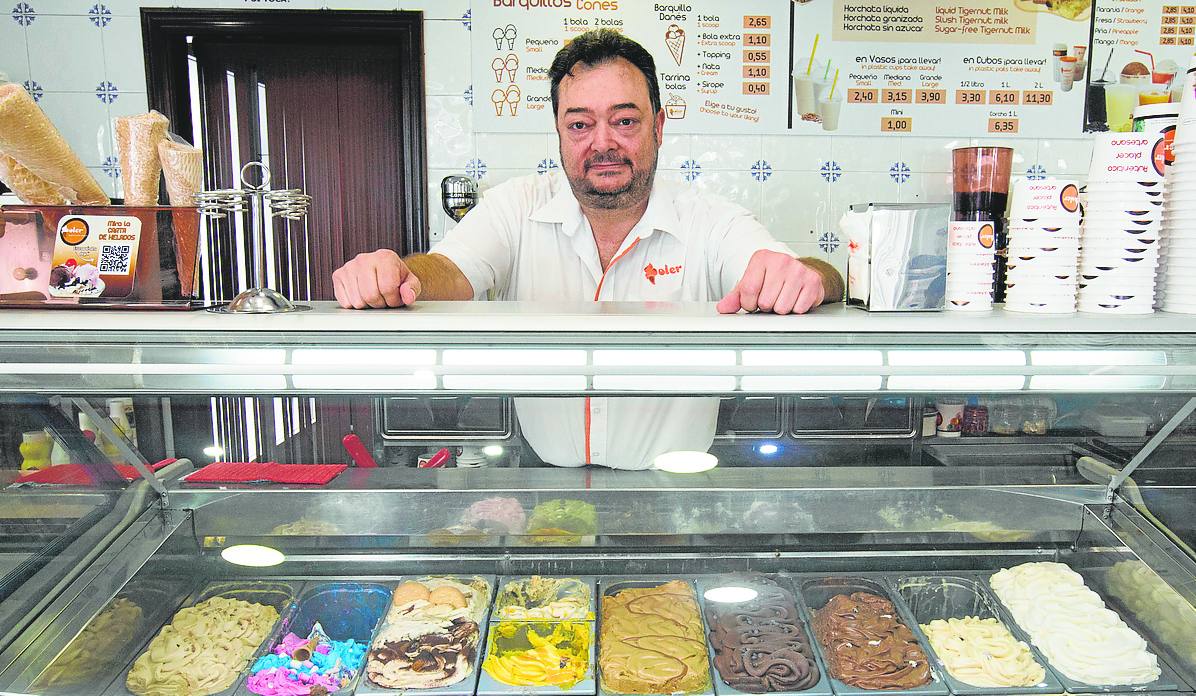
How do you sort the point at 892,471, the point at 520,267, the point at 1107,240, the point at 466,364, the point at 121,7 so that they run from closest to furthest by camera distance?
the point at 466,364 < the point at 1107,240 < the point at 892,471 < the point at 520,267 < the point at 121,7

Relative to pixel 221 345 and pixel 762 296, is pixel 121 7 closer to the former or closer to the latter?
pixel 221 345

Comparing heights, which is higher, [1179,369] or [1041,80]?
[1041,80]

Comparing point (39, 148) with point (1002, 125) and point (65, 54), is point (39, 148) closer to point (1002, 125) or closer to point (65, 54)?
point (65, 54)

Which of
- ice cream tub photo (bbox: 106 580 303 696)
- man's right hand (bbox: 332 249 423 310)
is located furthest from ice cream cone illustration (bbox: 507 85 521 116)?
ice cream tub photo (bbox: 106 580 303 696)

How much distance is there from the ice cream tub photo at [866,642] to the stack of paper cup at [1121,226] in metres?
0.70

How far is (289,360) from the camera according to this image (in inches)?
51.7

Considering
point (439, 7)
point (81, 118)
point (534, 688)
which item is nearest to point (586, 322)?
point (534, 688)

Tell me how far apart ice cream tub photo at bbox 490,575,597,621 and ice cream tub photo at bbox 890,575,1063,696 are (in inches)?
25.3

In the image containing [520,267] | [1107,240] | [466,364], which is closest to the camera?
[466,364]

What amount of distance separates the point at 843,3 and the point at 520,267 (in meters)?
2.49

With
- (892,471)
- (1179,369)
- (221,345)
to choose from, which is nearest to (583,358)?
(221,345)

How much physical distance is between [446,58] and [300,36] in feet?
2.68

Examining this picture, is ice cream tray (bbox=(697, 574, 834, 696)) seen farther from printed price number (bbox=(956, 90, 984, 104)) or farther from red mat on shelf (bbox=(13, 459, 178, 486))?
printed price number (bbox=(956, 90, 984, 104))

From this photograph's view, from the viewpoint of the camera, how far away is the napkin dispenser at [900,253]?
144 cm
